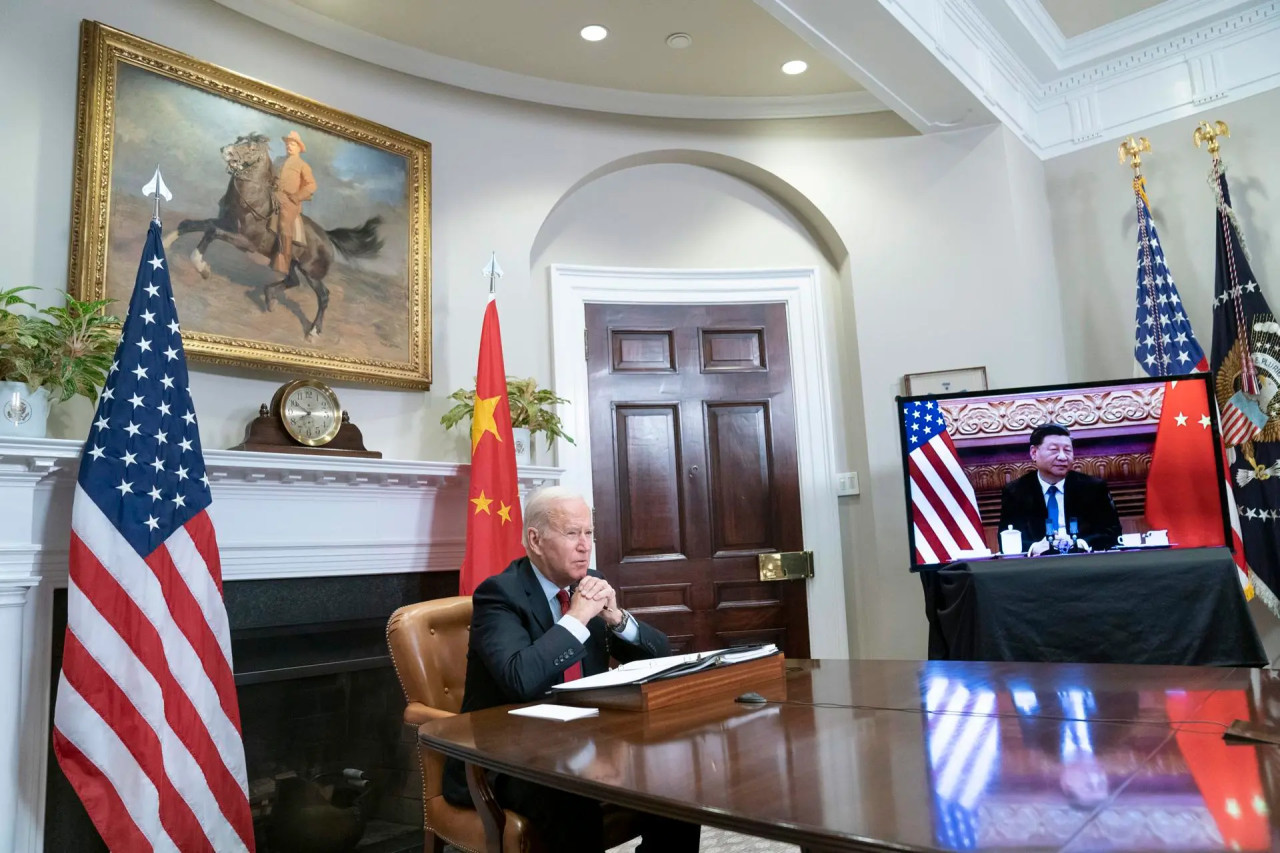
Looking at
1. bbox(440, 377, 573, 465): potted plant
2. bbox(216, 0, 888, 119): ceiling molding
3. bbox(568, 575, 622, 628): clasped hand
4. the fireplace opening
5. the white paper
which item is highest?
bbox(216, 0, 888, 119): ceiling molding

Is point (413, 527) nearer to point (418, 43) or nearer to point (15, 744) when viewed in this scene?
point (15, 744)

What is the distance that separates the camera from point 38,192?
2928mm

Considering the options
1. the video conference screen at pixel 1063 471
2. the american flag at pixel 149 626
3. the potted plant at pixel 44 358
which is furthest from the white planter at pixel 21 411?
the video conference screen at pixel 1063 471

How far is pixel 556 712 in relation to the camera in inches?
63.7

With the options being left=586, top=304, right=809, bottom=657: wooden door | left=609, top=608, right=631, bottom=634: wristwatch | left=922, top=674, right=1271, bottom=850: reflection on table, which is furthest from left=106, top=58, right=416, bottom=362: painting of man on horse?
left=922, top=674, right=1271, bottom=850: reflection on table

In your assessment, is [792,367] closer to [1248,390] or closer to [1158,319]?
[1158,319]

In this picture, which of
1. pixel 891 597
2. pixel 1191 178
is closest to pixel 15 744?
pixel 891 597

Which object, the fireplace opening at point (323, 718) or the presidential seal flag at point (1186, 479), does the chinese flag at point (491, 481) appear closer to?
the fireplace opening at point (323, 718)

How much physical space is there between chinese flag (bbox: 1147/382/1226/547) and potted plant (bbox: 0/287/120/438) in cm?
379

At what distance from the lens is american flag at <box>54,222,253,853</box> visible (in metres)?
2.41

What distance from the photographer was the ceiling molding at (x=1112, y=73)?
4.15 meters

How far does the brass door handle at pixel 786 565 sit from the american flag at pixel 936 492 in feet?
2.87

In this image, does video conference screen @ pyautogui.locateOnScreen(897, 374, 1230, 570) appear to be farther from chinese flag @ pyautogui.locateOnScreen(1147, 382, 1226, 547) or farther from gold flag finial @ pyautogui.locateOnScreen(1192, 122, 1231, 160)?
gold flag finial @ pyautogui.locateOnScreen(1192, 122, 1231, 160)

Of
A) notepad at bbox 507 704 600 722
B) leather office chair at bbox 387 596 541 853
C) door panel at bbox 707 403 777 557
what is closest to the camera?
notepad at bbox 507 704 600 722
